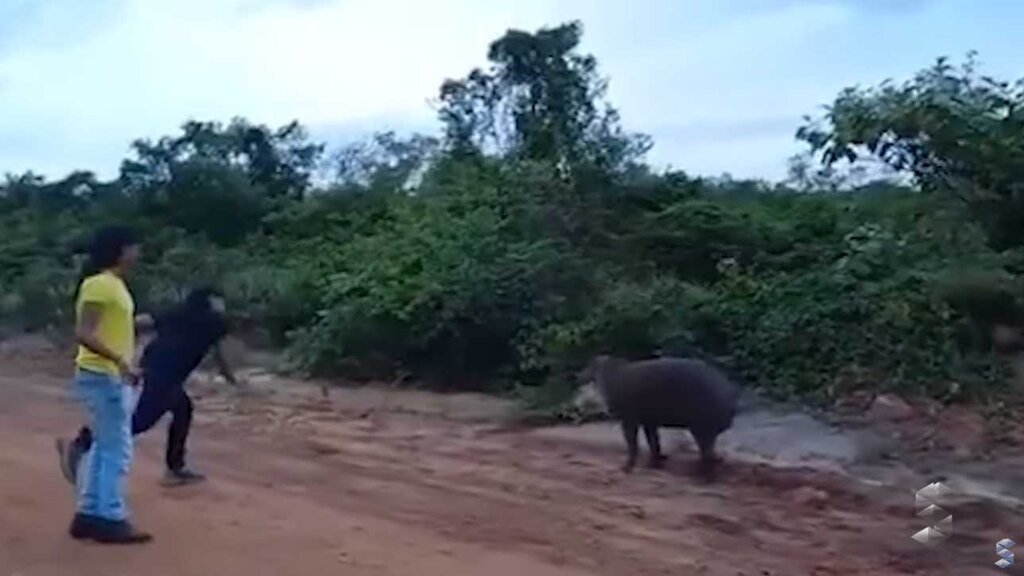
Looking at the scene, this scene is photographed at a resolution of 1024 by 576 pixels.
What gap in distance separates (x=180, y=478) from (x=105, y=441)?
2538mm

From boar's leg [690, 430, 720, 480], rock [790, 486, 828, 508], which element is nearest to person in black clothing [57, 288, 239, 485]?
boar's leg [690, 430, 720, 480]

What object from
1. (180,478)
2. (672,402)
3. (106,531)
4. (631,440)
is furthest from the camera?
(631,440)

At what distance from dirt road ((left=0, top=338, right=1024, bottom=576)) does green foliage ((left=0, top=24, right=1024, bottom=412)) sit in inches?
107

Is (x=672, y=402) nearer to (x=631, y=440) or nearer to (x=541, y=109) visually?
(x=631, y=440)

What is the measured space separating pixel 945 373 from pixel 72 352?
14239 mm

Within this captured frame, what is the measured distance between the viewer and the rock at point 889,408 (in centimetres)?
1326

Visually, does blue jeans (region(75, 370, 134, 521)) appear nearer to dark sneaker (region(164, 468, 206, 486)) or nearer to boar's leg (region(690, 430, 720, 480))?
dark sneaker (region(164, 468, 206, 486))

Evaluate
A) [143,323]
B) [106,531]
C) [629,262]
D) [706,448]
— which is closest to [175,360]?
[143,323]

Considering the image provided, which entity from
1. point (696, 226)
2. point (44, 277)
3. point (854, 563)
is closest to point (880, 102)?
point (696, 226)

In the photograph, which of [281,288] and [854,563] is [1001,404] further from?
[281,288]

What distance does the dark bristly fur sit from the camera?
38.3 ft

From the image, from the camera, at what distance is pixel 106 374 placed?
841cm

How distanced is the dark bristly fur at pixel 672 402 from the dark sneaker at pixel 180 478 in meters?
3.26

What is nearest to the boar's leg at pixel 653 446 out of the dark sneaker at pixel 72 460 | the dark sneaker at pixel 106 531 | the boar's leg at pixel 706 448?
the boar's leg at pixel 706 448
